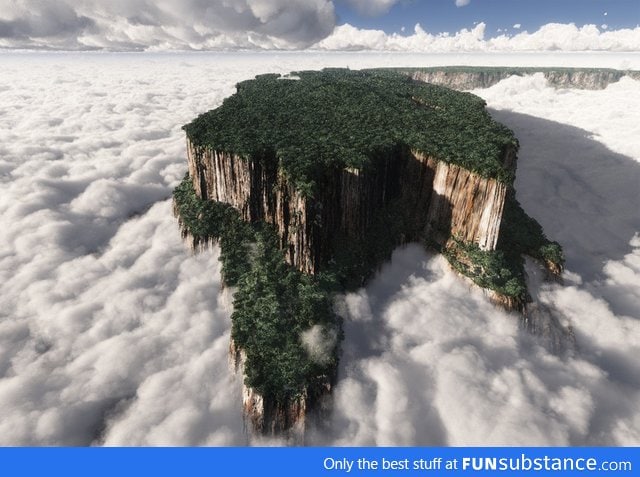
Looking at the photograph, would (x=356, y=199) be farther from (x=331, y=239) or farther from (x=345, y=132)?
(x=345, y=132)

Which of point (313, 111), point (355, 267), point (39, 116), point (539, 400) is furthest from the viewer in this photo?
point (39, 116)

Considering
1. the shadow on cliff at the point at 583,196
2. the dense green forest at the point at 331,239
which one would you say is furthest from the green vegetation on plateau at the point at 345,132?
the shadow on cliff at the point at 583,196

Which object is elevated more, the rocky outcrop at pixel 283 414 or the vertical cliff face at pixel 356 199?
the vertical cliff face at pixel 356 199

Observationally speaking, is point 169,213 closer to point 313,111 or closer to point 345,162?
point 313,111

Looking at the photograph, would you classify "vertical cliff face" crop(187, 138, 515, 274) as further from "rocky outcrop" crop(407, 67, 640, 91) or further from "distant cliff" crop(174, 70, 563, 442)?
"rocky outcrop" crop(407, 67, 640, 91)

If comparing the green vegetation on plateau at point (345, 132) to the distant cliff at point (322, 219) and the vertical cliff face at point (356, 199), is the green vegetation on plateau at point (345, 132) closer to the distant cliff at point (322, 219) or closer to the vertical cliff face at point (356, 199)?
the distant cliff at point (322, 219)

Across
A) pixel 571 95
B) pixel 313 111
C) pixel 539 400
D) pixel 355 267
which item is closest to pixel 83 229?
pixel 313 111

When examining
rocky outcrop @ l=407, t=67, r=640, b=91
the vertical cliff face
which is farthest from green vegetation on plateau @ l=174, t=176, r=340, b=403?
rocky outcrop @ l=407, t=67, r=640, b=91
